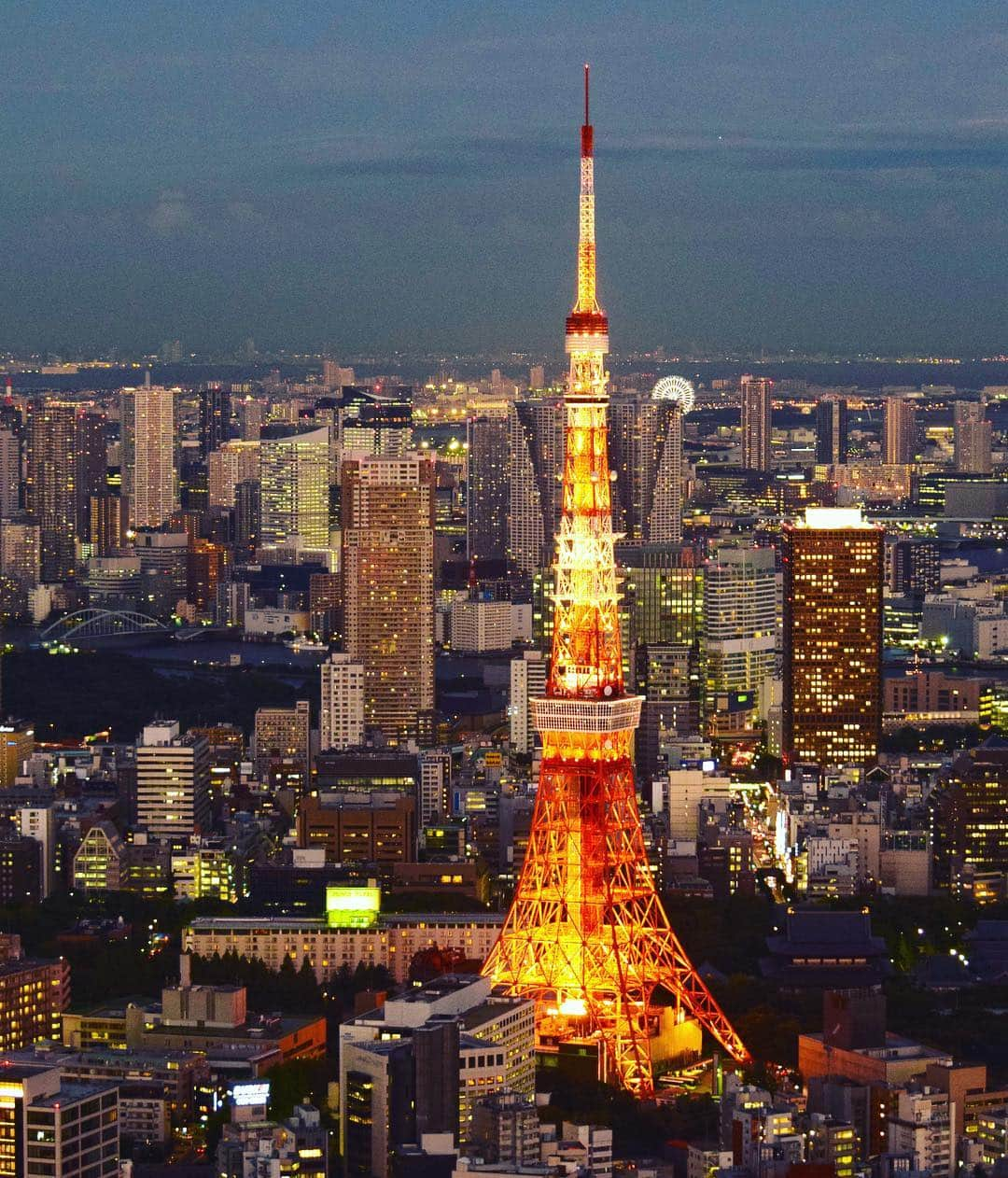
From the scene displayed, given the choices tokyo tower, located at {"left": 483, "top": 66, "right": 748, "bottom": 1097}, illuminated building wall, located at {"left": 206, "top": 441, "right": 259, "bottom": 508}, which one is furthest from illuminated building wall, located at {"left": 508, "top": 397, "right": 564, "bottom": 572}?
tokyo tower, located at {"left": 483, "top": 66, "right": 748, "bottom": 1097}

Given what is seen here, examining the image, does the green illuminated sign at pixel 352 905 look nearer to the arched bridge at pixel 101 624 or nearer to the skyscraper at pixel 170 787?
the skyscraper at pixel 170 787

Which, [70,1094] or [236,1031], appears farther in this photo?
[236,1031]

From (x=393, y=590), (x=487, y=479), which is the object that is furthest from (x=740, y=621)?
(x=487, y=479)

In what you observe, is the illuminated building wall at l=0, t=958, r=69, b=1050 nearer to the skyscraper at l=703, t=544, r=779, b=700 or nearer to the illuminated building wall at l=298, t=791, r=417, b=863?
the illuminated building wall at l=298, t=791, r=417, b=863

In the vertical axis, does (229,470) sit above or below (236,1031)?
above

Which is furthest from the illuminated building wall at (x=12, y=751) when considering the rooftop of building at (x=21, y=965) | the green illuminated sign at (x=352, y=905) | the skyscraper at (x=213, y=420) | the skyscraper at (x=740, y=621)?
the skyscraper at (x=213, y=420)

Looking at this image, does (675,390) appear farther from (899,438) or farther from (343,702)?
(343,702)
